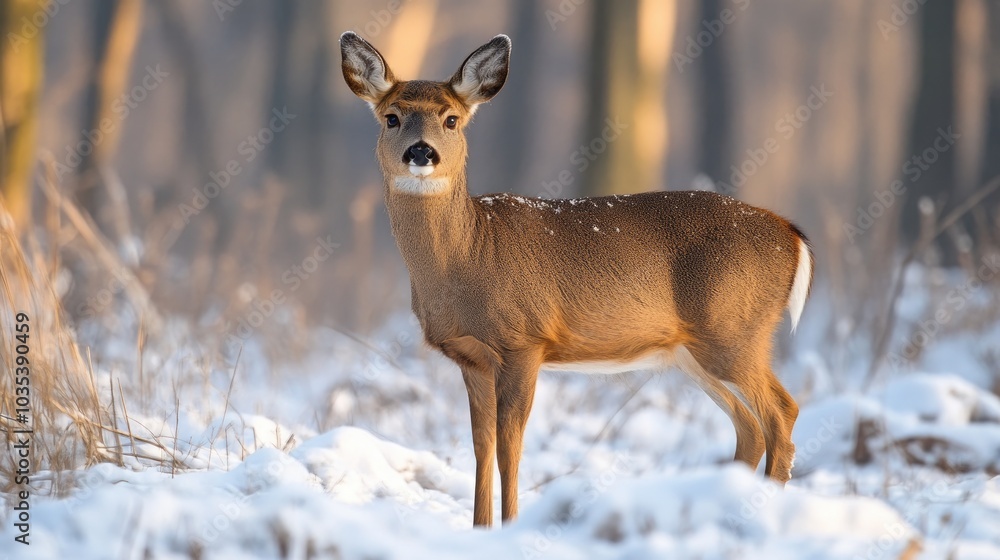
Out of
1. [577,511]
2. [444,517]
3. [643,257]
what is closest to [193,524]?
[577,511]

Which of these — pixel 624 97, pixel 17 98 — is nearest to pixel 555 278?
pixel 624 97

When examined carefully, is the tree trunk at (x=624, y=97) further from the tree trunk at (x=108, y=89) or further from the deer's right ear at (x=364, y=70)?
the tree trunk at (x=108, y=89)

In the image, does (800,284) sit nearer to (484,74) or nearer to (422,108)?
(484,74)

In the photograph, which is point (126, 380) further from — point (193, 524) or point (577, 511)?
point (577, 511)

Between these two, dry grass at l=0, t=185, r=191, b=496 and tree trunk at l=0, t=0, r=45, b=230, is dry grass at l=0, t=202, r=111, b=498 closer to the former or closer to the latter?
dry grass at l=0, t=185, r=191, b=496

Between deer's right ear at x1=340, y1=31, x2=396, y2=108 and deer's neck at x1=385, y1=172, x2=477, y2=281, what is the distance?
469 millimetres

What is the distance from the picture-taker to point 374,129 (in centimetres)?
4503

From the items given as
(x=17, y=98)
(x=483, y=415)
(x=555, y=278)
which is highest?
(x=17, y=98)

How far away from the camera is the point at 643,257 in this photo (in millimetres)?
5055

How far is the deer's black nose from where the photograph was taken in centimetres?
461

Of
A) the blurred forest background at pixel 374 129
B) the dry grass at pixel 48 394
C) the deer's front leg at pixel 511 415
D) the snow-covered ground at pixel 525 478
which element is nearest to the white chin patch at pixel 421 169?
the deer's front leg at pixel 511 415

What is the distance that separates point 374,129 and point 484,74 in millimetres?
40616

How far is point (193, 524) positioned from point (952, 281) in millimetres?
11518

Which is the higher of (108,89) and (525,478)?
(108,89)
